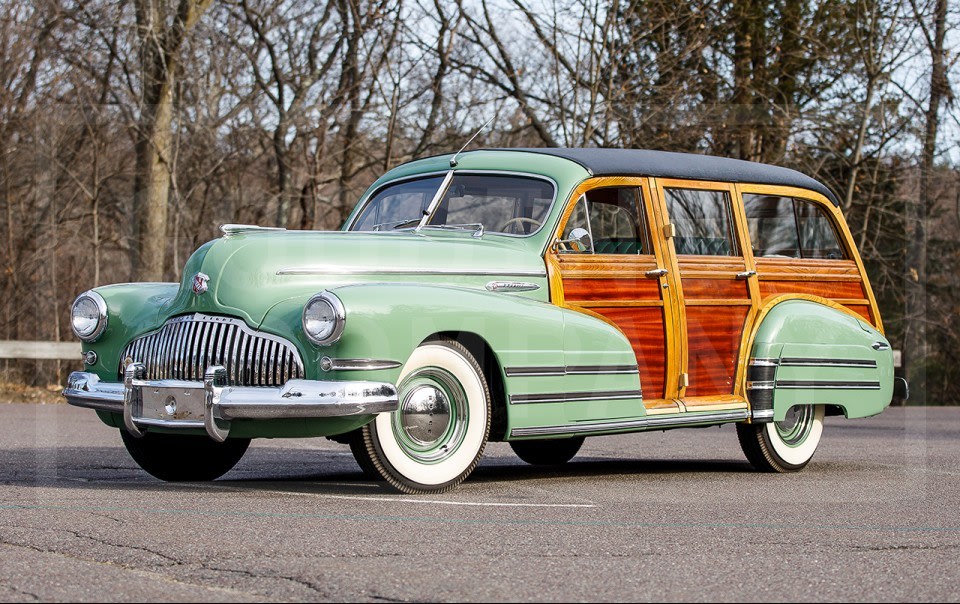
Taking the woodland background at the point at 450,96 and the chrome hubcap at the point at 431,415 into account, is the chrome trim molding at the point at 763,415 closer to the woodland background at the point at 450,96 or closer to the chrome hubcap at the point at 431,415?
the chrome hubcap at the point at 431,415

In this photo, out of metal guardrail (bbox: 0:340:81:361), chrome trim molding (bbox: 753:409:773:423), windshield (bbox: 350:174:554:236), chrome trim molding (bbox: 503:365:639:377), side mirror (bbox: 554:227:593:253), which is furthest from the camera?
metal guardrail (bbox: 0:340:81:361)

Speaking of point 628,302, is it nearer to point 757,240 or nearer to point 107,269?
point 757,240

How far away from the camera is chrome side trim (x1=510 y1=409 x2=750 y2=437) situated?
6.87 m

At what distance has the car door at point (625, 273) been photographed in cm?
741

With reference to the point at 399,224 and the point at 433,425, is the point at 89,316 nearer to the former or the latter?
the point at 399,224

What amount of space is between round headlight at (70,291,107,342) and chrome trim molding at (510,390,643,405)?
237 centimetres

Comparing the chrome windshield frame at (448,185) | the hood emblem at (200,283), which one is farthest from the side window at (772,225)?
the hood emblem at (200,283)

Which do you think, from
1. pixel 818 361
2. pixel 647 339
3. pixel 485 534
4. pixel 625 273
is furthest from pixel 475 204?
pixel 485 534

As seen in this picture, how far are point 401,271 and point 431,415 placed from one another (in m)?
0.83

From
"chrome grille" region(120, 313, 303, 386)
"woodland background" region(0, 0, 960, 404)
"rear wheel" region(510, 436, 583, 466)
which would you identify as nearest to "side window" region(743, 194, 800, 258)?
"rear wheel" region(510, 436, 583, 466)

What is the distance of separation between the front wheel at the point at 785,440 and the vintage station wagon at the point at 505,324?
1cm

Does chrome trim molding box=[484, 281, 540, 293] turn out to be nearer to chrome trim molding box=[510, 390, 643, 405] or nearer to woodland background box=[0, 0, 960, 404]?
chrome trim molding box=[510, 390, 643, 405]

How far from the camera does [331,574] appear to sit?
4184 millimetres

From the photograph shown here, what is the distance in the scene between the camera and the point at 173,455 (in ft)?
24.3
